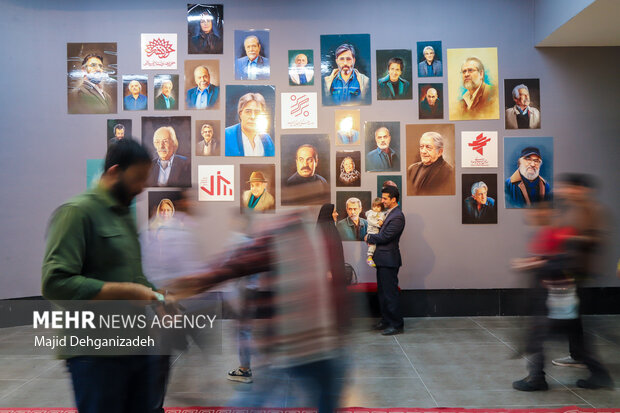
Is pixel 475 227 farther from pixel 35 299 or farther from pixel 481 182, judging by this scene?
pixel 35 299

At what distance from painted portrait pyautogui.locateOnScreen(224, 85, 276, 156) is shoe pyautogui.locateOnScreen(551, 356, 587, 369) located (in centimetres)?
450

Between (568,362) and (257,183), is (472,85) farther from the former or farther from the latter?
(568,362)

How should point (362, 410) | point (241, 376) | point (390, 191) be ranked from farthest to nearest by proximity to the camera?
point (390, 191) < point (241, 376) < point (362, 410)

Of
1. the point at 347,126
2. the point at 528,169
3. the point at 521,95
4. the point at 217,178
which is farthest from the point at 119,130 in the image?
the point at 528,169

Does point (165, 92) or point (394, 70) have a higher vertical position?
point (394, 70)

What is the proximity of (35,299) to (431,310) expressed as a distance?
5.86 m

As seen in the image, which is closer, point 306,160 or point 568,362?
point 568,362

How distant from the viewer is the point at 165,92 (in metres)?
7.04

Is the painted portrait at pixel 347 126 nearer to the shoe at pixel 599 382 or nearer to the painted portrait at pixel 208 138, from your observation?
the painted portrait at pixel 208 138

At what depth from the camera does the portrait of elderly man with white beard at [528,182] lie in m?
6.96

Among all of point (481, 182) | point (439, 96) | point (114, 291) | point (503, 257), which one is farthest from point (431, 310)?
point (114, 291)

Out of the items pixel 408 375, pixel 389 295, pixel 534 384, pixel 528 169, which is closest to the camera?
pixel 534 384

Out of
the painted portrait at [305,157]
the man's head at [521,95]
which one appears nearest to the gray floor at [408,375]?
the painted portrait at [305,157]

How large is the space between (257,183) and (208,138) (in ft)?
3.31
